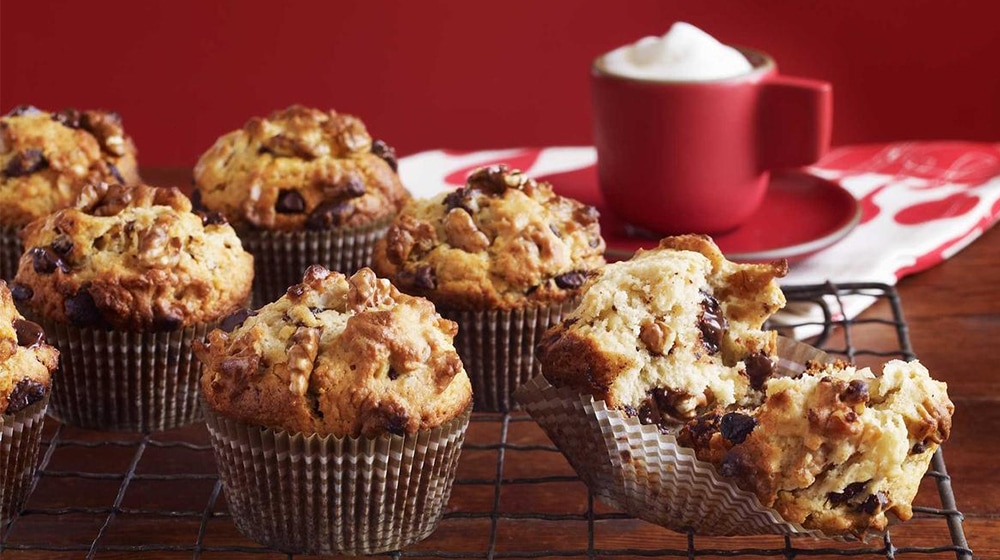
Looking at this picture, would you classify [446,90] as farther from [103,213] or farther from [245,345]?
[245,345]

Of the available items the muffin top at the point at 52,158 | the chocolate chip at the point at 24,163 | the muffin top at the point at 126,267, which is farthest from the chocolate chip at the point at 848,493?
the chocolate chip at the point at 24,163

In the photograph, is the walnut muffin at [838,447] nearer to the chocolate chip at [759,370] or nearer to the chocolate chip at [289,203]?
the chocolate chip at [759,370]

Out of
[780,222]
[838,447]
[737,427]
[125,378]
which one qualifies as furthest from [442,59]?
[838,447]

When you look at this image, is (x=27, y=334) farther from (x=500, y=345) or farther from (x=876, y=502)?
(x=876, y=502)

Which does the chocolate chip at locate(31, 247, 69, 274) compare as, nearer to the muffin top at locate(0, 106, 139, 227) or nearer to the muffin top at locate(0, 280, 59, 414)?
the muffin top at locate(0, 280, 59, 414)

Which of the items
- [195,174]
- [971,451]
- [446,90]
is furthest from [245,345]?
[446,90]
